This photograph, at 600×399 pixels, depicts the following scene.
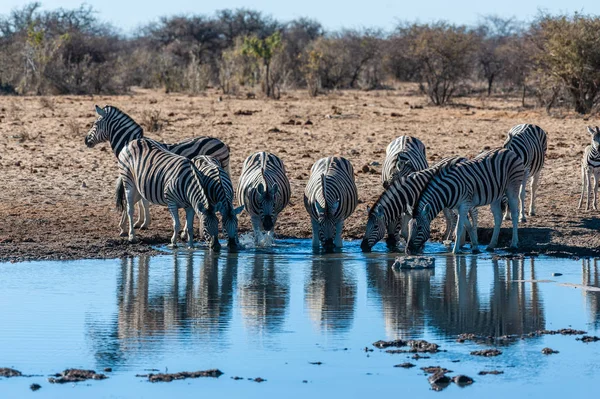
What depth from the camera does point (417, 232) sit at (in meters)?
10.4

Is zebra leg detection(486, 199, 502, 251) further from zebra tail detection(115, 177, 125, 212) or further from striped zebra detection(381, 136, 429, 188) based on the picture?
zebra tail detection(115, 177, 125, 212)

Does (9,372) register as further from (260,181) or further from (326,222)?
(260,181)

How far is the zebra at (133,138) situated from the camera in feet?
41.2

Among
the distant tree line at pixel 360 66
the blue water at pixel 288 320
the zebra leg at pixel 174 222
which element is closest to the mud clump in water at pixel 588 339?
the blue water at pixel 288 320

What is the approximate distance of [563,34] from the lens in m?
25.8

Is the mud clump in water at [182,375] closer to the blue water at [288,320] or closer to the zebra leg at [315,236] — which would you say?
the blue water at [288,320]

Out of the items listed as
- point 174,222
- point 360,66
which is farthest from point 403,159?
point 360,66

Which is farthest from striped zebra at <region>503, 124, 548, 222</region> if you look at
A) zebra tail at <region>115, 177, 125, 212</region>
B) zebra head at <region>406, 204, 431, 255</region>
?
zebra tail at <region>115, 177, 125, 212</region>

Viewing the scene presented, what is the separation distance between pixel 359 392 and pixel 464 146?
12.1m

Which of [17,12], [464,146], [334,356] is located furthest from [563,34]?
[17,12]

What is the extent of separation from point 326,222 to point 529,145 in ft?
11.8

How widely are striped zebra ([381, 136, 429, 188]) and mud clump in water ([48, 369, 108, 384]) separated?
5.83m

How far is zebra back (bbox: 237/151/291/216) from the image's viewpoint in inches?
436

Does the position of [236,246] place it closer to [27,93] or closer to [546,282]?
[546,282]
